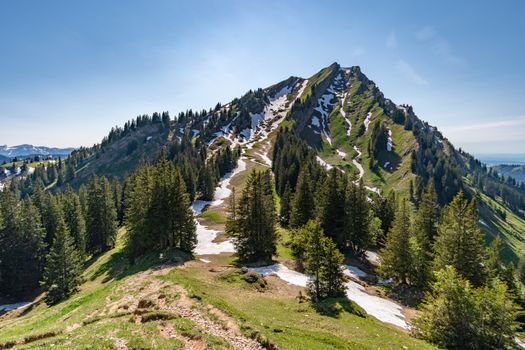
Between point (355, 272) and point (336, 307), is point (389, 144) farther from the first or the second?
point (336, 307)

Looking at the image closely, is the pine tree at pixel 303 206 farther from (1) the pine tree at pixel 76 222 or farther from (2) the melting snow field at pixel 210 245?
(1) the pine tree at pixel 76 222

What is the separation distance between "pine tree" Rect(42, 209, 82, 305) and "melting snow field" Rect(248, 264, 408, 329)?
2650 cm

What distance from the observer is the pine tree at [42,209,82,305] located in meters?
41.8

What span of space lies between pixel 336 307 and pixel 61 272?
39.0 metres

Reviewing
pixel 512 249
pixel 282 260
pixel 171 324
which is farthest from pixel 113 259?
pixel 512 249

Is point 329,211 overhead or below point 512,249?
overhead

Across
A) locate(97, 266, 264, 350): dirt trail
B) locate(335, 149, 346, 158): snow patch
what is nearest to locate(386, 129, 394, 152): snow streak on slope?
locate(335, 149, 346, 158): snow patch

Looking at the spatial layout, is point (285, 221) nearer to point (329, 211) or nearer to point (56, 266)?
point (329, 211)

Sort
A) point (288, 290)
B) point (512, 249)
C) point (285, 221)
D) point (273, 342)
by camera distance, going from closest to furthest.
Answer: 1. point (273, 342)
2. point (288, 290)
3. point (285, 221)
4. point (512, 249)

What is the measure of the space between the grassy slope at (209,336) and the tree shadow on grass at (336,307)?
1.22 ft

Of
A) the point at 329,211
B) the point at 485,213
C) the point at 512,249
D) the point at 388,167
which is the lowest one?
the point at 512,249

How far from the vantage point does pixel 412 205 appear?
131 meters

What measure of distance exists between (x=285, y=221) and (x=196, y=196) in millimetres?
41676

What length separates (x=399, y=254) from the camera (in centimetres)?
4069
